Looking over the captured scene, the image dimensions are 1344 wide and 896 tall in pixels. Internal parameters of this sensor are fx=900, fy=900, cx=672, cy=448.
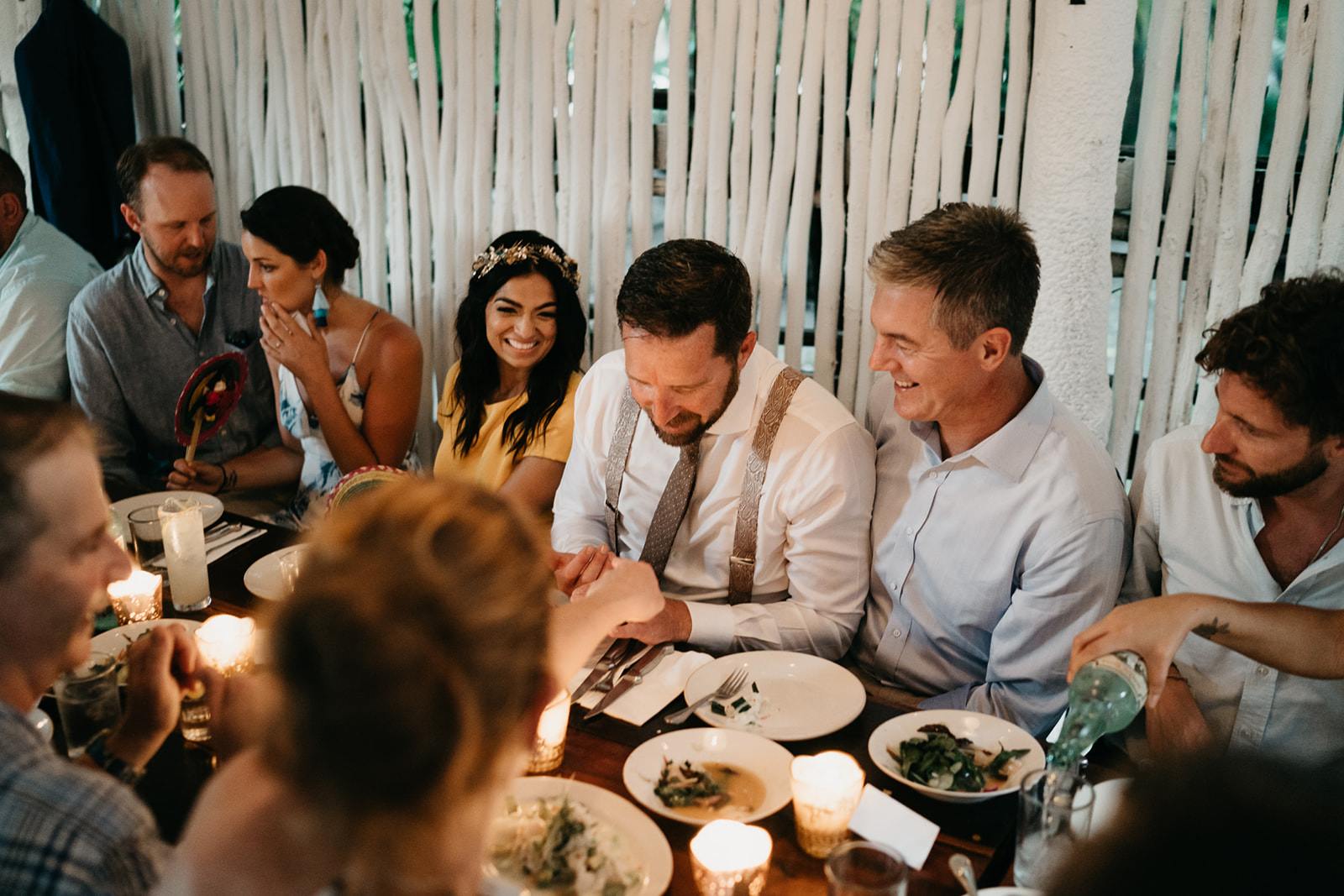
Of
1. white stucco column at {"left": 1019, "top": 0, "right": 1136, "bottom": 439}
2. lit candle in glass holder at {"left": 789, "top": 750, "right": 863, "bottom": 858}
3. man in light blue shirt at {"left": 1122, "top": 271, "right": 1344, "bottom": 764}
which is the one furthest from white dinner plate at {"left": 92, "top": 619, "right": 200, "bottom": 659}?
white stucco column at {"left": 1019, "top": 0, "right": 1136, "bottom": 439}

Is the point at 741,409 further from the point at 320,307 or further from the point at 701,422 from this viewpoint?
the point at 320,307

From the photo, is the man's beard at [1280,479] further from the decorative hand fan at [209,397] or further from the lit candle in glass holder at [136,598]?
the decorative hand fan at [209,397]

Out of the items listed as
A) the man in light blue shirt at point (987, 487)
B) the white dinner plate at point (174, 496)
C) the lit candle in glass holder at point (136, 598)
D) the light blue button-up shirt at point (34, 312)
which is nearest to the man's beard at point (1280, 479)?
→ the man in light blue shirt at point (987, 487)

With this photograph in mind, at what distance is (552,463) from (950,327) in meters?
1.44

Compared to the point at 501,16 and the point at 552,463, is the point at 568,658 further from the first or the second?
the point at 501,16

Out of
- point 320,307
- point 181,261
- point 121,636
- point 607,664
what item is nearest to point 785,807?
point 607,664

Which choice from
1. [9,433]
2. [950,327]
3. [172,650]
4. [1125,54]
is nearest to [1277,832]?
[9,433]

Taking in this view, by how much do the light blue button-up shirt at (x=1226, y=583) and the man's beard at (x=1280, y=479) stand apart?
0.33 feet

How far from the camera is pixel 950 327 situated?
78.7 inches

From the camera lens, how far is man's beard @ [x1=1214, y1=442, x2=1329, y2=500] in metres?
1.70

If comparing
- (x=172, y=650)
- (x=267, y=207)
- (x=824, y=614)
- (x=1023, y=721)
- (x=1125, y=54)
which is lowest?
(x=1023, y=721)

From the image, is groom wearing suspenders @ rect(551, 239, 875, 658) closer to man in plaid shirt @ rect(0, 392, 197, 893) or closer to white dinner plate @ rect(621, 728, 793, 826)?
white dinner plate @ rect(621, 728, 793, 826)

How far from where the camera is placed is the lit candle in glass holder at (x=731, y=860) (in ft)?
3.75

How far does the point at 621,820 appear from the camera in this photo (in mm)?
1277
